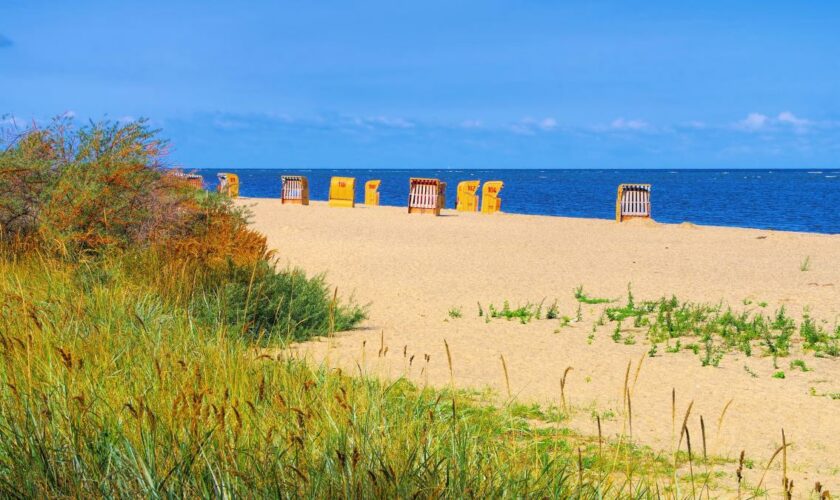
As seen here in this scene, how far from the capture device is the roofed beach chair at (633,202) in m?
28.4

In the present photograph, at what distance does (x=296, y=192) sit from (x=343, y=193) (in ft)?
7.79

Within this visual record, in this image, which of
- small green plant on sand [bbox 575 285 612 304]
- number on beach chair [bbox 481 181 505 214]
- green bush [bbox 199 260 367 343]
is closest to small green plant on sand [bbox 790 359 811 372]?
small green plant on sand [bbox 575 285 612 304]

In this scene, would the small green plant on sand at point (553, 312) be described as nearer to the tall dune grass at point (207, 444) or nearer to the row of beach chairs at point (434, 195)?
the tall dune grass at point (207, 444)

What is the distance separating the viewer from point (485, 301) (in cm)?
1212

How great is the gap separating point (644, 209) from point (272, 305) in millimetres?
21599

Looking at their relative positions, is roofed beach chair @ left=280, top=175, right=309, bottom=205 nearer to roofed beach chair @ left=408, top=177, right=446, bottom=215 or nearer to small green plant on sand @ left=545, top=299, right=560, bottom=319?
roofed beach chair @ left=408, top=177, right=446, bottom=215

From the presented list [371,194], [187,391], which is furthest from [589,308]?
[371,194]

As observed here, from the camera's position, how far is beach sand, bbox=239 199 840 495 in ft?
21.4

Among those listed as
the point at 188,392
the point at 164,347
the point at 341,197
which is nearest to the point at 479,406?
the point at 164,347

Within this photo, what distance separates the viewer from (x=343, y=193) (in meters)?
34.2

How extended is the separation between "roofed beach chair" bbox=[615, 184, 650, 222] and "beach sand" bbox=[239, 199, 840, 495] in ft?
7.81

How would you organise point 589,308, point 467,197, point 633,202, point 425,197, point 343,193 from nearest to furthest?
point 589,308, point 633,202, point 425,197, point 343,193, point 467,197

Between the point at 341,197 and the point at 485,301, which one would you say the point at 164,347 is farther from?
the point at 341,197

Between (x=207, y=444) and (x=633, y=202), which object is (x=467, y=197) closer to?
(x=633, y=202)
